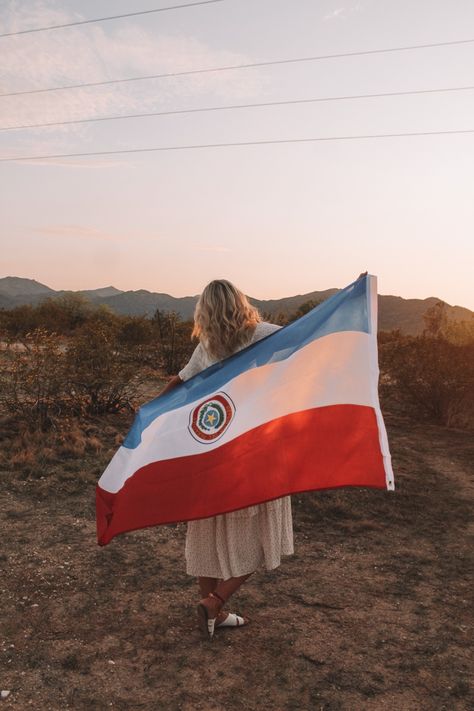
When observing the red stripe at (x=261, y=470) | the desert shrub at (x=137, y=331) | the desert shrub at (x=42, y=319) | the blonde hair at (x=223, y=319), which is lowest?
the red stripe at (x=261, y=470)

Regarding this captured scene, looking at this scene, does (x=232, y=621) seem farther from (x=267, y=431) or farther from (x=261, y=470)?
(x=267, y=431)

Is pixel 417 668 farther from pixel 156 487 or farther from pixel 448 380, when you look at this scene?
pixel 448 380

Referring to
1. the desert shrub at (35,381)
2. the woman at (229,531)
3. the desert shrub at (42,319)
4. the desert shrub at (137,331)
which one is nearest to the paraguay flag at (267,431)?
the woman at (229,531)

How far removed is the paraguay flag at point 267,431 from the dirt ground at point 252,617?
2.38 ft

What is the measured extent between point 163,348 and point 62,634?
11.8 meters

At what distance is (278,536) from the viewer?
133 inches

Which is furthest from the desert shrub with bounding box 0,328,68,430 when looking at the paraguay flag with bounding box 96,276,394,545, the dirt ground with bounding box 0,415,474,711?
the paraguay flag with bounding box 96,276,394,545

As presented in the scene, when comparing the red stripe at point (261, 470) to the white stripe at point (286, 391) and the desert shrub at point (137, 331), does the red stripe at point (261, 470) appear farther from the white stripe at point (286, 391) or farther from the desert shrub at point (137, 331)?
the desert shrub at point (137, 331)

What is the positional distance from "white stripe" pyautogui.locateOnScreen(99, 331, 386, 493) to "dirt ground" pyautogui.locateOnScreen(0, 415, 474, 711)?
935 mm

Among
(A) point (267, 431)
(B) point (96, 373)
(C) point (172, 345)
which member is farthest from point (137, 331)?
(A) point (267, 431)

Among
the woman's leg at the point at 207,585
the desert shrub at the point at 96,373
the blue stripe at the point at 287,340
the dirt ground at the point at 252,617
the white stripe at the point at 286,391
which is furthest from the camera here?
the desert shrub at the point at 96,373

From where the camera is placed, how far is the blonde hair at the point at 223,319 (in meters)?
3.34

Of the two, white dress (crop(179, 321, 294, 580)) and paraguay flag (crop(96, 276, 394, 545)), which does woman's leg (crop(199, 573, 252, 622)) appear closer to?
white dress (crop(179, 321, 294, 580))

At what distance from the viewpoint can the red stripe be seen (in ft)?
9.69
